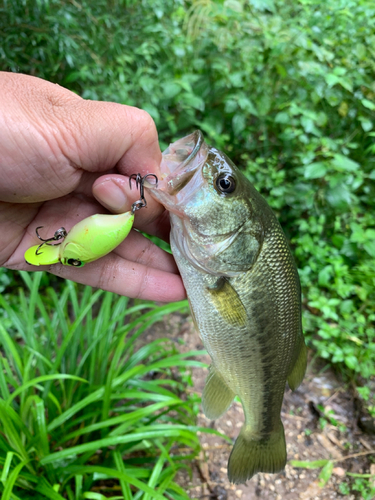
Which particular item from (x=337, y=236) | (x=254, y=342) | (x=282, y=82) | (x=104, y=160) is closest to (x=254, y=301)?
(x=254, y=342)

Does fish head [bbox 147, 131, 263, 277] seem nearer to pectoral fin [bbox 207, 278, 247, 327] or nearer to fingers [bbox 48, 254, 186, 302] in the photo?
pectoral fin [bbox 207, 278, 247, 327]

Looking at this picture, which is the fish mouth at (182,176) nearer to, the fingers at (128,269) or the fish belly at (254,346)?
the fish belly at (254,346)

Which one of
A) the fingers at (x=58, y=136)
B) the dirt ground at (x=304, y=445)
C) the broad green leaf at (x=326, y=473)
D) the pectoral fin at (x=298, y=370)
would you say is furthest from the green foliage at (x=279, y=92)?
the fingers at (x=58, y=136)

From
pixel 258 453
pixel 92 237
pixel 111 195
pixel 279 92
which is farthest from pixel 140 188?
pixel 279 92

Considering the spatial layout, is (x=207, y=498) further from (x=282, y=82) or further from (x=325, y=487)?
(x=282, y=82)

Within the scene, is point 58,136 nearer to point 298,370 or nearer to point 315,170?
point 298,370

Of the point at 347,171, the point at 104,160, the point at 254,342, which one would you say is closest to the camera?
the point at 104,160
